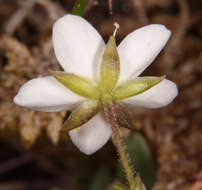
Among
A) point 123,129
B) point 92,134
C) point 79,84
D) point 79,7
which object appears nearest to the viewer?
point 79,84

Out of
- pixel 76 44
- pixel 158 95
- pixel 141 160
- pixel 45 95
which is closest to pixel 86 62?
pixel 76 44

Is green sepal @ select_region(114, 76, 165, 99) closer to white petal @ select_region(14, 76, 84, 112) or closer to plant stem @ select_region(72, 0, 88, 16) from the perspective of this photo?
white petal @ select_region(14, 76, 84, 112)

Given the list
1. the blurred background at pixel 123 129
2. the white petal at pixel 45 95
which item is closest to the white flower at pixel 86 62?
the white petal at pixel 45 95

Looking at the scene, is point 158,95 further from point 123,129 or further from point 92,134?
point 123,129

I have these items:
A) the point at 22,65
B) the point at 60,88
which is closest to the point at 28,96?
the point at 60,88

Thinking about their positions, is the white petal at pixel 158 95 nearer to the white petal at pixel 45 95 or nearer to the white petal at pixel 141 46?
the white petal at pixel 141 46

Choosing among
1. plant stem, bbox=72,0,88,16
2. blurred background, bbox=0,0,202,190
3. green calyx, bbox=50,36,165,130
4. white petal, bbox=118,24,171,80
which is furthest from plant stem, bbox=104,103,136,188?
blurred background, bbox=0,0,202,190
